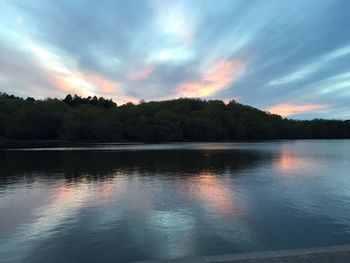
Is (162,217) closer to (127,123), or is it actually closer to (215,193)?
(215,193)

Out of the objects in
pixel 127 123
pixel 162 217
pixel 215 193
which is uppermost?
pixel 127 123

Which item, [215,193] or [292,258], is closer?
[292,258]

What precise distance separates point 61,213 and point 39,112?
124 metres

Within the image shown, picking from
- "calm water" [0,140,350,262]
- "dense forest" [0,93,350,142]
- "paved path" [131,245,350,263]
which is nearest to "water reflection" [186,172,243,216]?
"calm water" [0,140,350,262]

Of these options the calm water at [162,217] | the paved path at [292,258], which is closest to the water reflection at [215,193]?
the calm water at [162,217]

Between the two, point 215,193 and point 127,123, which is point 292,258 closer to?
point 215,193

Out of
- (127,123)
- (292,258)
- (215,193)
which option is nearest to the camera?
(292,258)

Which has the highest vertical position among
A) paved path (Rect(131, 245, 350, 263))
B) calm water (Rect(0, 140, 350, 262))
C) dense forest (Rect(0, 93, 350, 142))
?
dense forest (Rect(0, 93, 350, 142))

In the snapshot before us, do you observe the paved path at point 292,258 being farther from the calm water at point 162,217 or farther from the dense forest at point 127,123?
the dense forest at point 127,123

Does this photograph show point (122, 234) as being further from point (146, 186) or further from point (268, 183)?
point (268, 183)

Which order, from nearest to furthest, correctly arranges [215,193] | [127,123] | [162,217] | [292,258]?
[292,258] → [162,217] → [215,193] → [127,123]

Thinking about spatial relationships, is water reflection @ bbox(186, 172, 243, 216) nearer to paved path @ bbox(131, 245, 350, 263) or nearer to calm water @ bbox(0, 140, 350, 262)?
calm water @ bbox(0, 140, 350, 262)

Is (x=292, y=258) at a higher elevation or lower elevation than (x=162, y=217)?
higher

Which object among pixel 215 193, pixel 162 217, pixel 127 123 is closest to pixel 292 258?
pixel 162 217
